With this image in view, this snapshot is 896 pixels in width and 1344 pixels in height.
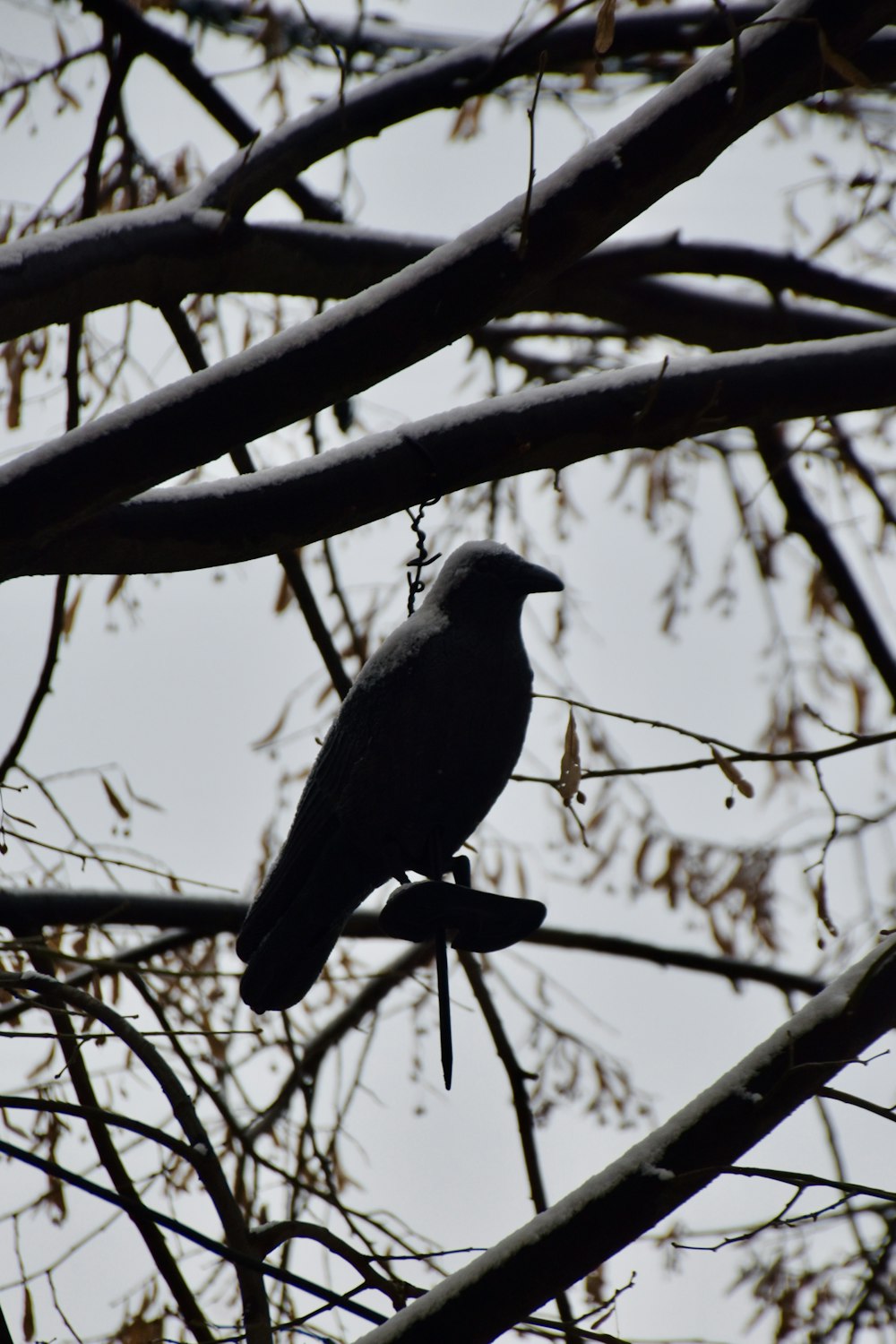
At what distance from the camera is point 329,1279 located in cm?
349

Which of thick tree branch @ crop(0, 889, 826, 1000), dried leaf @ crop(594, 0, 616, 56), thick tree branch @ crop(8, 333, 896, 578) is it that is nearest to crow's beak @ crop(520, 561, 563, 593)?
thick tree branch @ crop(8, 333, 896, 578)

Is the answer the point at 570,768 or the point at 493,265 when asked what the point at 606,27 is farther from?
the point at 570,768

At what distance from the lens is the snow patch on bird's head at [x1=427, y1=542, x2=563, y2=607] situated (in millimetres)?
1770

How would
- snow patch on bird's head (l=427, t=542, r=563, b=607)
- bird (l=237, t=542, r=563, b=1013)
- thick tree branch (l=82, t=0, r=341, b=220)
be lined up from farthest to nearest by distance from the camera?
1. thick tree branch (l=82, t=0, r=341, b=220)
2. snow patch on bird's head (l=427, t=542, r=563, b=607)
3. bird (l=237, t=542, r=563, b=1013)

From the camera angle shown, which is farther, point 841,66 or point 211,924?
point 211,924

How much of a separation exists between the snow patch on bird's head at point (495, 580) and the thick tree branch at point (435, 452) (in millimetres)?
258

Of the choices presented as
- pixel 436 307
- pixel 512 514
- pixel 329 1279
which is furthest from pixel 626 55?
pixel 329 1279

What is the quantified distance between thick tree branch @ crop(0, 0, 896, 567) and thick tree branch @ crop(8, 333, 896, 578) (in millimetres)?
41

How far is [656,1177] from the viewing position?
1.86 m

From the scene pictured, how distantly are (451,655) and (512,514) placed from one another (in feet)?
9.28

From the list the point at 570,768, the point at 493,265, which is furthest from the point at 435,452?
the point at 570,768

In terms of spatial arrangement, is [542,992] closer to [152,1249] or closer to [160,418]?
[152,1249]

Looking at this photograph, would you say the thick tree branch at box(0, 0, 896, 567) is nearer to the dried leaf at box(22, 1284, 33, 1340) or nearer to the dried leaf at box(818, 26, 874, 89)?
the dried leaf at box(818, 26, 874, 89)

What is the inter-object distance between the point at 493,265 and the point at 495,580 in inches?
21.6
